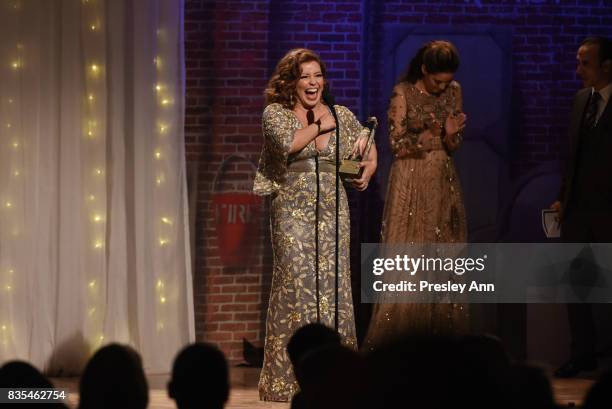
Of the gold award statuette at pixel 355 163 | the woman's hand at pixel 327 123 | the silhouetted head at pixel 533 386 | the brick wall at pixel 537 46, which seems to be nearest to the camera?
→ the silhouetted head at pixel 533 386

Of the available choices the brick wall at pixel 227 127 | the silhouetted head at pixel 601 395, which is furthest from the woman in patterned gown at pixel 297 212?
the silhouetted head at pixel 601 395

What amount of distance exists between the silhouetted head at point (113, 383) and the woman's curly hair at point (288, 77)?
9.43 feet

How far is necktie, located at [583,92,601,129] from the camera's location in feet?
20.4

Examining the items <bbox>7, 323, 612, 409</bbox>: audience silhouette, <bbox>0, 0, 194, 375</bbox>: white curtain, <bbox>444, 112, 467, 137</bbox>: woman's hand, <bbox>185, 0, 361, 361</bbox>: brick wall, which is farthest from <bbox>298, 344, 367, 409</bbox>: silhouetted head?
<bbox>185, 0, 361, 361</bbox>: brick wall

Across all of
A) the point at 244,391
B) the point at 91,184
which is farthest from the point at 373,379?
the point at 91,184

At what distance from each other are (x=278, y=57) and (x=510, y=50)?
1571mm

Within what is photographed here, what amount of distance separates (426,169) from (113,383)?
12.5 feet

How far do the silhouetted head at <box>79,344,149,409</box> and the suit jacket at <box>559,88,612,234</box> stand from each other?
165 inches

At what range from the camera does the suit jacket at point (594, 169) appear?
20.2 ft

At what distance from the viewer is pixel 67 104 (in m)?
6.05

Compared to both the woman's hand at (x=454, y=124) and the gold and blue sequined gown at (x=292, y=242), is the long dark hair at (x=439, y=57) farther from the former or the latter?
the gold and blue sequined gown at (x=292, y=242)

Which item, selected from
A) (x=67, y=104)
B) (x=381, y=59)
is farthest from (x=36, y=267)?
(x=381, y=59)

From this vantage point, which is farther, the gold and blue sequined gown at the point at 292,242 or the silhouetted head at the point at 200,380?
the gold and blue sequined gown at the point at 292,242

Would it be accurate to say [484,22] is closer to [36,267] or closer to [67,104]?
[67,104]
